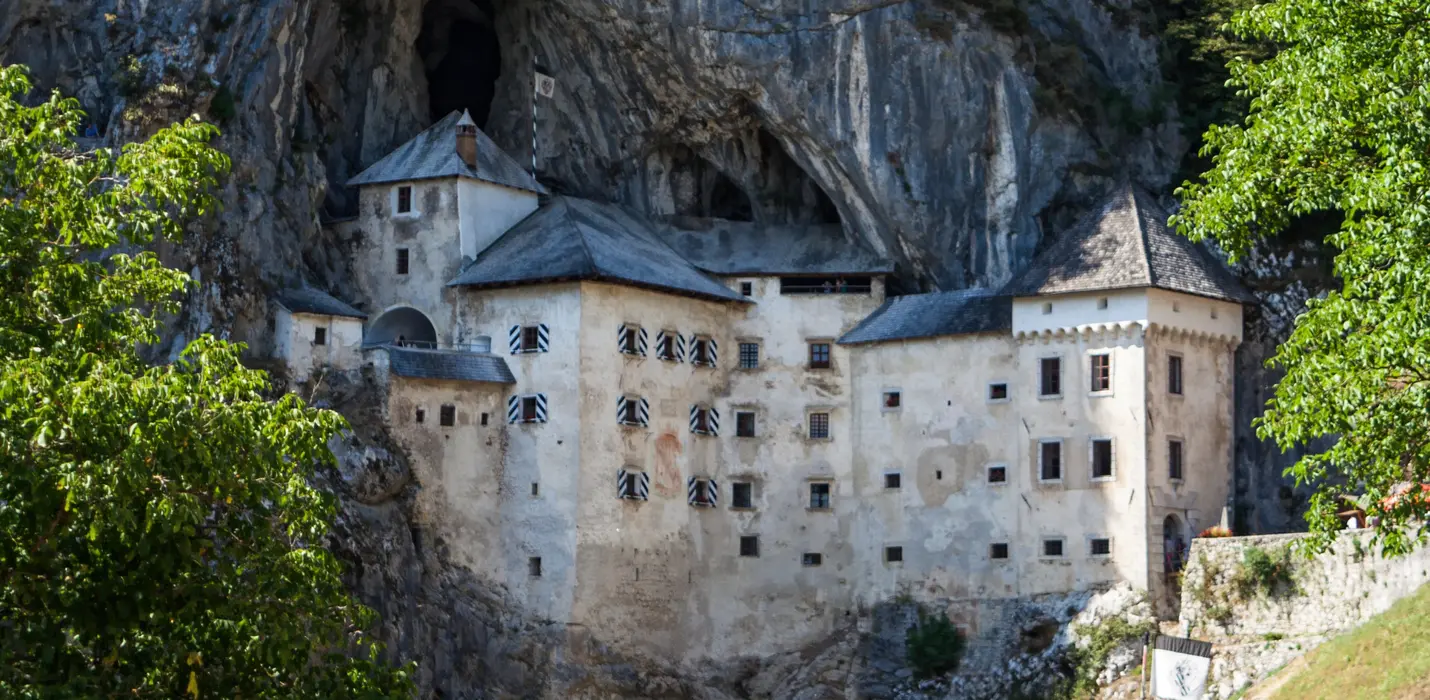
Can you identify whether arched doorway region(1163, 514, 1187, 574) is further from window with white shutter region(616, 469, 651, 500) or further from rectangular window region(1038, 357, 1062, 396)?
window with white shutter region(616, 469, 651, 500)

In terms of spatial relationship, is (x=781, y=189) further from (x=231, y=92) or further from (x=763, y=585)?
(x=231, y=92)

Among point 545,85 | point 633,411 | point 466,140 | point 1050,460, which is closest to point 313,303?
point 466,140

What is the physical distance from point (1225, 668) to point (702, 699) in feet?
57.0

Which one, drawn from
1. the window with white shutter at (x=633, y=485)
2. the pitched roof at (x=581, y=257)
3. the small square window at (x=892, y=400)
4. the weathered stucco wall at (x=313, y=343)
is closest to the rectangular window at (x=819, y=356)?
the small square window at (x=892, y=400)

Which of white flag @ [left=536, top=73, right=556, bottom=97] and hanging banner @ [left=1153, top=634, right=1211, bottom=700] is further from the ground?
white flag @ [left=536, top=73, right=556, bottom=97]

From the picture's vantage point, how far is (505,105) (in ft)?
287

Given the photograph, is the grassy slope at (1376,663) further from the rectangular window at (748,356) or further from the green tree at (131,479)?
the green tree at (131,479)

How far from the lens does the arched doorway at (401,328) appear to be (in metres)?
81.4

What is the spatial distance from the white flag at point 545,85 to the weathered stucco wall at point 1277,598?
93.9ft

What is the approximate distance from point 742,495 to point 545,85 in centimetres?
1649

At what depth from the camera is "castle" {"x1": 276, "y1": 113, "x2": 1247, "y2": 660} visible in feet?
249

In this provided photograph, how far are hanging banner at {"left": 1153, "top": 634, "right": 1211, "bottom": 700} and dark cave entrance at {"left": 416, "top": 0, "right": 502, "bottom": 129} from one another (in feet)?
108

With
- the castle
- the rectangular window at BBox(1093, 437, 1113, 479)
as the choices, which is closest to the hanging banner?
the castle

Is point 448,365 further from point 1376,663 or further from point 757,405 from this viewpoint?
point 1376,663
